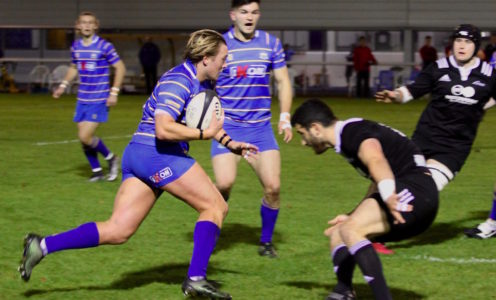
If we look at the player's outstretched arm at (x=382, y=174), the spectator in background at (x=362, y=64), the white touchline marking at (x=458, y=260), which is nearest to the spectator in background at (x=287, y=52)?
the spectator in background at (x=362, y=64)

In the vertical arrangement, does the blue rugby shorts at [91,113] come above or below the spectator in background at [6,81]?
above

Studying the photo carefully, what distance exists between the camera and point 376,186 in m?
6.15

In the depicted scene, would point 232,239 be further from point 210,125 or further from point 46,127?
point 46,127

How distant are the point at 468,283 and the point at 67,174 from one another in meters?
7.72

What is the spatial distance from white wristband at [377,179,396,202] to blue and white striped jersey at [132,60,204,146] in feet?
5.10

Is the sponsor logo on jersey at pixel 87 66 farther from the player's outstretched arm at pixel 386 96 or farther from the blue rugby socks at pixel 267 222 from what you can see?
the player's outstretched arm at pixel 386 96

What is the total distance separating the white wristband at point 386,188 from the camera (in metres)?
5.74

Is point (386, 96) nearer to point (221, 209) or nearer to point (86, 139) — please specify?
point (221, 209)

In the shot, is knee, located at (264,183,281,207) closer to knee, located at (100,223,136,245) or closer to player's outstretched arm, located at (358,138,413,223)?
knee, located at (100,223,136,245)

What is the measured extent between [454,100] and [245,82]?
6.30 feet

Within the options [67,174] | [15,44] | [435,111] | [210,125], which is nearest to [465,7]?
[15,44]

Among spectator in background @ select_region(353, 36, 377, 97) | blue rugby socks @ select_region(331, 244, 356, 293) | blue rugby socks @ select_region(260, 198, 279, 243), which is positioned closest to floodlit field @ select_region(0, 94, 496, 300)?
blue rugby socks @ select_region(260, 198, 279, 243)

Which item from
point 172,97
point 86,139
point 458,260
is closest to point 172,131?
point 172,97

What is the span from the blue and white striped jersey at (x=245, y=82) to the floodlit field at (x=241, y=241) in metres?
1.24
